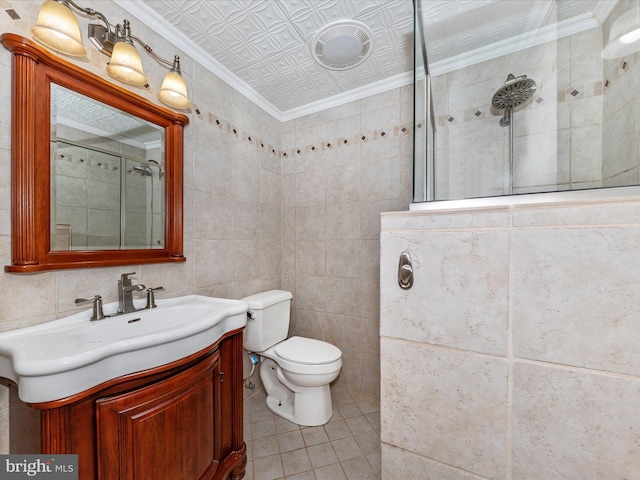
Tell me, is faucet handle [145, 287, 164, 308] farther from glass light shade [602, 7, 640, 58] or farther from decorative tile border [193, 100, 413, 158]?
glass light shade [602, 7, 640, 58]

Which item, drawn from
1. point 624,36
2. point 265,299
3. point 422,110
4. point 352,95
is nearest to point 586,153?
point 624,36

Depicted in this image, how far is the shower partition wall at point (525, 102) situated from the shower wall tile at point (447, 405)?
55 centimetres

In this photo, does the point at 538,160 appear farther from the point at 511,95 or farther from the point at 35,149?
the point at 35,149

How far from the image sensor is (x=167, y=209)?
141 centimetres

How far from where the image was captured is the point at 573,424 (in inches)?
22.1

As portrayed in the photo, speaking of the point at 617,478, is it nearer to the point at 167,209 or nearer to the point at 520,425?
the point at 520,425

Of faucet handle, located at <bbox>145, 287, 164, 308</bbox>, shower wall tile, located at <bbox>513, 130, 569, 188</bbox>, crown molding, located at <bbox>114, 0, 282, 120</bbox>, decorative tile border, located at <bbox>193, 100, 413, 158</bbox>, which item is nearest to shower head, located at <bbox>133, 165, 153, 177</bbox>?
decorative tile border, located at <bbox>193, 100, 413, 158</bbox>

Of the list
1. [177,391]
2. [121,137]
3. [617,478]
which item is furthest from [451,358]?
[121,137]

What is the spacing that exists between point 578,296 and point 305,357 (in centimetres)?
139

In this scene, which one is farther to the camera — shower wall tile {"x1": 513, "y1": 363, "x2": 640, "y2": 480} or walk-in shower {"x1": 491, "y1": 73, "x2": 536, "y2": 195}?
walk-in shower {"x1": 491, "y1": 73, "x2": 536, "y2": 195}

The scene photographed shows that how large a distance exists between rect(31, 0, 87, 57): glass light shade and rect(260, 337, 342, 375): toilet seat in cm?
173

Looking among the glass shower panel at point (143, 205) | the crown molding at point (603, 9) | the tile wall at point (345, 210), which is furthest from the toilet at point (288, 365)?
the crown molding at point (603, 9)

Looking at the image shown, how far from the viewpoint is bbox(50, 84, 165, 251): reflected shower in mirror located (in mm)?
1045

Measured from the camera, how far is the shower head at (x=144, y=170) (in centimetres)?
132
